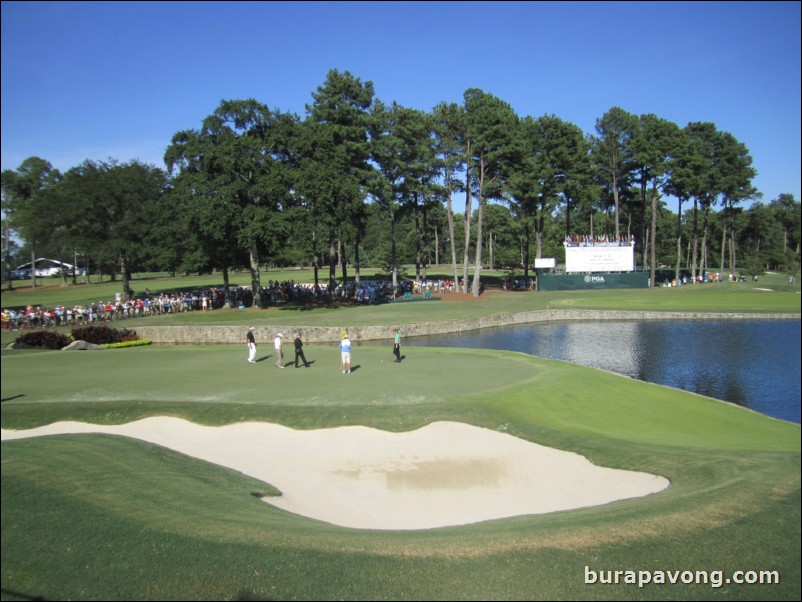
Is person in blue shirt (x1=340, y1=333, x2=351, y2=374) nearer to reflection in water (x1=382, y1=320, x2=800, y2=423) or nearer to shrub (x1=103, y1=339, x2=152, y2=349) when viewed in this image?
reflection in water (x1=382, y1=320, x2=800, y2=423)

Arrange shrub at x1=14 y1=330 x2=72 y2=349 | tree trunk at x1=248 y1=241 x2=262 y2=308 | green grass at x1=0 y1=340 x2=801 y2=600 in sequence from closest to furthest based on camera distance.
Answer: green grass at x1=0 y1=340 x2=801 y2=600, shrub at x1=14 y1=330 x2=72 y2=349, tree trunk at x1=248 y1=241 x2=262 y2=308

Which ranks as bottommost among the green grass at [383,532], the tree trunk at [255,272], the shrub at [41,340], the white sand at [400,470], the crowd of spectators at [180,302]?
the white sand at [400,470]

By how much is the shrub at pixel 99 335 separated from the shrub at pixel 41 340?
5.56 feet

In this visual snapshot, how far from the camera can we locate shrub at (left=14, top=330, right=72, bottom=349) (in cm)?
2865

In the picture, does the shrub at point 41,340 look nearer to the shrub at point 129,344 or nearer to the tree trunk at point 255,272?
the shrub at point 129,344

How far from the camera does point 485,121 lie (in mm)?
62188

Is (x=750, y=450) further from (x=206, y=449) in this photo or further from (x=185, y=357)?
(x=185, y=357)

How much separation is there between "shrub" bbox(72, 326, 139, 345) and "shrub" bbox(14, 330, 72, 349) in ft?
5.56

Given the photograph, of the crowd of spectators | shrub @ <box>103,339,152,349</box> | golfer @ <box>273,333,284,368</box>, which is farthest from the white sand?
the crowd of spectators

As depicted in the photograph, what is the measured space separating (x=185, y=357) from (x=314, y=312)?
74.1 feet

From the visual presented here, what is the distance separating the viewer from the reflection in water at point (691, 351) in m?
9.79

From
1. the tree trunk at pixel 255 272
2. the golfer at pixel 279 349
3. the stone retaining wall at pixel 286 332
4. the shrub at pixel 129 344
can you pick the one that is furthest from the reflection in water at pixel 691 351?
the shrub at pixel 129 344

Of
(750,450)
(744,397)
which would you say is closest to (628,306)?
(744,397)

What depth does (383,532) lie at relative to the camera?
1041 centimetres
